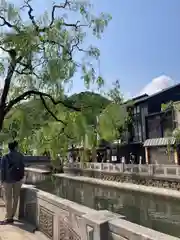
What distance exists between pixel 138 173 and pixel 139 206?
4.72 metres

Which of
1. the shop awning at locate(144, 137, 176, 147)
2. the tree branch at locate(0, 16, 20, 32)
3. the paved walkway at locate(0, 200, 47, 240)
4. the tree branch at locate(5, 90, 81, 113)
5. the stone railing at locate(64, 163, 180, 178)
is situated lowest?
the paved walkway at locate(0, 200, 47, 240)

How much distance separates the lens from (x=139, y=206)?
12312 mm

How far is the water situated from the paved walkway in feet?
15.2

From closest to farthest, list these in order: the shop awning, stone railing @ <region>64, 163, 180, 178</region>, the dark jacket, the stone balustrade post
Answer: the dark jacket, stone railing @ <region>64, 163, 180, 178</region>, the stone balustrade post, the shop awning

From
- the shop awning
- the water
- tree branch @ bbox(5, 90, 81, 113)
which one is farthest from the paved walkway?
the shop awning

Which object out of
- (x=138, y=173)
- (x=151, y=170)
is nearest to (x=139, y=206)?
(x=151, y=170)

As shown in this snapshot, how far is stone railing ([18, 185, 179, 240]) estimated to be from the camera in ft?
7.91

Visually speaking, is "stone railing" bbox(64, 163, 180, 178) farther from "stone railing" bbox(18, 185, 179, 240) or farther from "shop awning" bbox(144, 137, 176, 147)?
"stone railing" bbox(18, 185, 179, 240)

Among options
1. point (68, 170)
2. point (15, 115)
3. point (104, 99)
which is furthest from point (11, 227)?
point (68, 170)

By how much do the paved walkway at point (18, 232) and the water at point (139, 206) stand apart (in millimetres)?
4629

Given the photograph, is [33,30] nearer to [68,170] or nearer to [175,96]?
[68,170]

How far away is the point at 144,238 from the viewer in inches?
85.0

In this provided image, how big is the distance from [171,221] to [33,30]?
23.7ft

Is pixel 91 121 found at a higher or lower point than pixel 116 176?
higher
